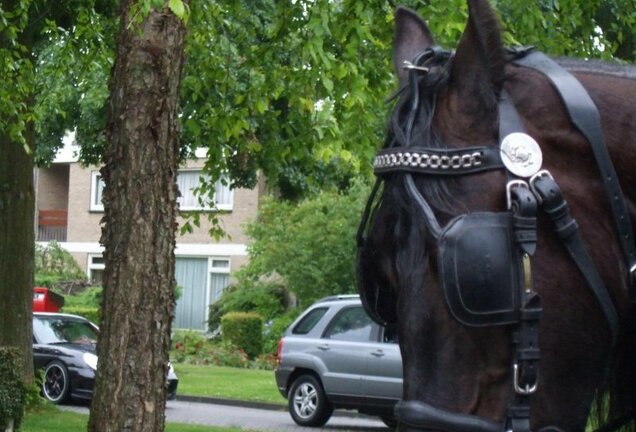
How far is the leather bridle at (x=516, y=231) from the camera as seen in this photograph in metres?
2.11

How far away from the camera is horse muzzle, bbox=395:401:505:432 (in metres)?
2.09

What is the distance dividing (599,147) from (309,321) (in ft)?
57.3

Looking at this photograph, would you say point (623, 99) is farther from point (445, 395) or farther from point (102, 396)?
point (102, 396)

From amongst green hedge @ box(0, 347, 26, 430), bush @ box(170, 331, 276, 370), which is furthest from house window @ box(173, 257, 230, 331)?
green hedge @ box(0, 347, 26, 430)

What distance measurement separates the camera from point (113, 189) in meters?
7.43

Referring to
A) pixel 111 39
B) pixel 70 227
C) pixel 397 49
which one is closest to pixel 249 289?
pixel 70 227

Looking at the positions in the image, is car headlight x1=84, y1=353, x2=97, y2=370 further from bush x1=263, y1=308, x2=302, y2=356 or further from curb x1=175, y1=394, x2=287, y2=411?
bush x1=263, y1=308, x2=302, y2=356

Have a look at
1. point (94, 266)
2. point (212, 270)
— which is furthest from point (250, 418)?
point (94, 266)

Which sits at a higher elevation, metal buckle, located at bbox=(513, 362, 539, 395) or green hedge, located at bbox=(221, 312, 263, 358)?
metal buckle, located at bbox=(513, 362, 539, 395)

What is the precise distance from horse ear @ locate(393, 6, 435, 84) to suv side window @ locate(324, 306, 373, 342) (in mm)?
15721

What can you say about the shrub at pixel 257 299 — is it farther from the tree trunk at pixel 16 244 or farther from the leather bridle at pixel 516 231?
the leather bridle at pixel 516 231

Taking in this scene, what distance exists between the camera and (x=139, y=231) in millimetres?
7316

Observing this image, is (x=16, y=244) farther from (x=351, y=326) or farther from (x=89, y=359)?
(x=351, y=326)

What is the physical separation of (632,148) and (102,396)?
5498 millimetres
